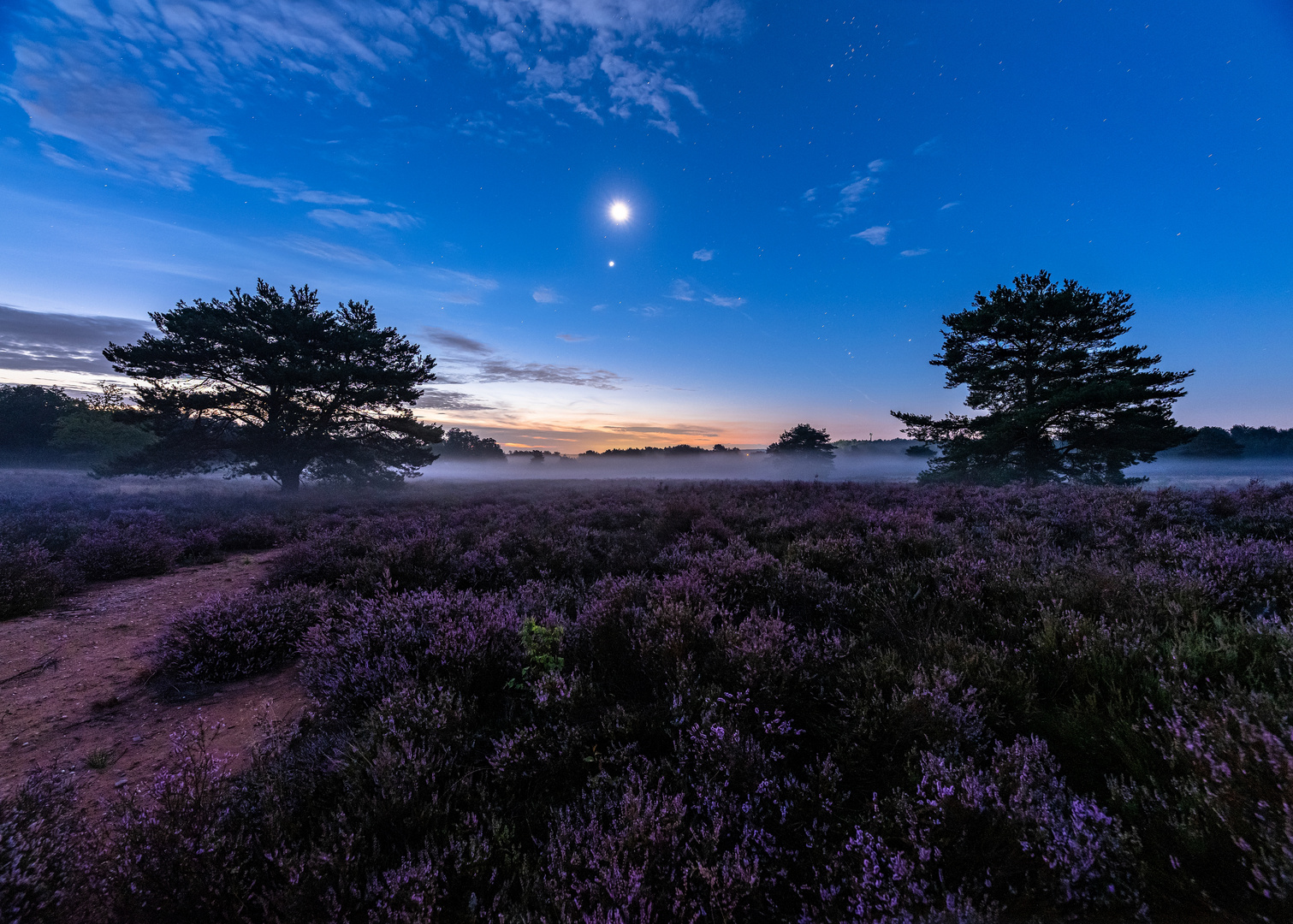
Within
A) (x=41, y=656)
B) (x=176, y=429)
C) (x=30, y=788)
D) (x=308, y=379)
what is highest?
(x=308, y=379)

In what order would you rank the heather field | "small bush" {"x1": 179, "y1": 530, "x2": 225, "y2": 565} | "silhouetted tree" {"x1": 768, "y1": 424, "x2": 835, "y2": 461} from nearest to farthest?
the heather field, "small bush" {"x1": 179, "y1": 530, "x2": 225, "y2": 565}, "silhouetted tree" {"x1": 768, "y1": 424, "x2": 835, "y2": 461}

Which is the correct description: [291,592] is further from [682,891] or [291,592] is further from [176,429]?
[176,429]

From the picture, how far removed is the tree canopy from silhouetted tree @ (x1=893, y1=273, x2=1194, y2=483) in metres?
25.7

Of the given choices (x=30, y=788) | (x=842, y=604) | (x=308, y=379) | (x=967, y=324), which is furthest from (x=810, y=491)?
(x=308, y=379)

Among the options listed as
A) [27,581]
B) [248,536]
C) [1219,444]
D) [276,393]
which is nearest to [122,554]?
[27,581]

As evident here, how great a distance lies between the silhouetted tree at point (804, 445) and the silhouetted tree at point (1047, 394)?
39.1 metres

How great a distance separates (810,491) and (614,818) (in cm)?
1212

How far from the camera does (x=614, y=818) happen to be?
1.94 meters

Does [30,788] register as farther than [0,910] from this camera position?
Yes

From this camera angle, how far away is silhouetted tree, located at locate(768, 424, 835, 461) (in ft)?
200

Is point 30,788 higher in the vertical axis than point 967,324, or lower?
lower

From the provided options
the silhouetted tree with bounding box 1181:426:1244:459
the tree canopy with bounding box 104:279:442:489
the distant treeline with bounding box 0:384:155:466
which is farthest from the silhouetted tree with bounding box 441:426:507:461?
the silhouetted tree with bounding box 1181:426:1244:459

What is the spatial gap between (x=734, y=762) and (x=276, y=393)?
24132 millimetres

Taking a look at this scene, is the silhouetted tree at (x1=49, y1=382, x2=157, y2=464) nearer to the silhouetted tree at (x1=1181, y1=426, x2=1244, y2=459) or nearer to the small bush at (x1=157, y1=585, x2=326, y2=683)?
the small bush at (x1=157, y1=585, x2=326, y2=683)
